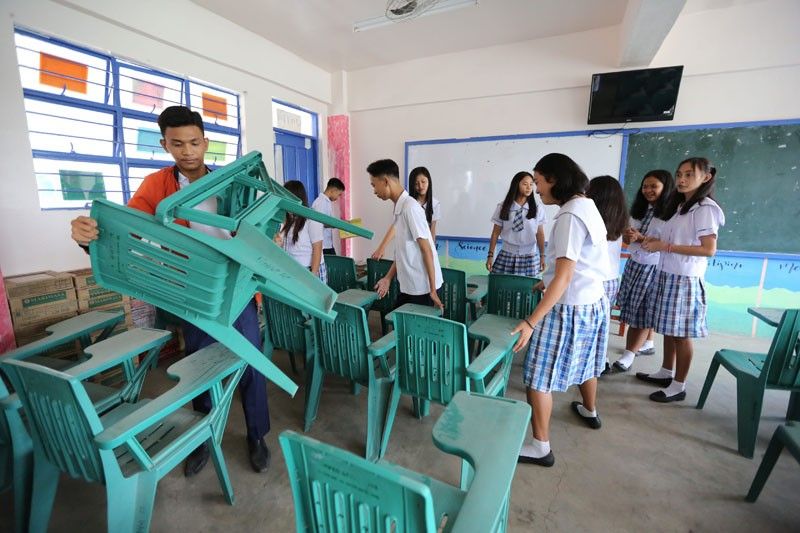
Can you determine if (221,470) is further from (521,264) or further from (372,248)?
(372,248)

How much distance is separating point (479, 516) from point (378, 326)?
314 cm

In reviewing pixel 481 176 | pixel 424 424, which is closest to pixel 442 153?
pixel 481 176

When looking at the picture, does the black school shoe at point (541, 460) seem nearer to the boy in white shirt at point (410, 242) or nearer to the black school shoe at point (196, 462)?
the boy in white shirt at point (410, 242)

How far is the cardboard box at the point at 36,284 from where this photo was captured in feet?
7.08

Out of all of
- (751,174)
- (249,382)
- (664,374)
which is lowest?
(664,374)

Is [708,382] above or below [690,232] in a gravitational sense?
below

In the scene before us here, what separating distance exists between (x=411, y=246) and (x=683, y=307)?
172 cm

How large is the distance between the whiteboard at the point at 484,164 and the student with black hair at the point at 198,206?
343cm

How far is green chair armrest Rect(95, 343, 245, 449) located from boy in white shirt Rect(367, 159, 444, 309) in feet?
3.63

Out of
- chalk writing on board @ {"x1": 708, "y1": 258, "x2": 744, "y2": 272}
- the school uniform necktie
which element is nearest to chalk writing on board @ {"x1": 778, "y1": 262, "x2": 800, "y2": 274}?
chalk writing on board @ {"x1": 708, "y1": 258, "x2": 744, "y2": 272}

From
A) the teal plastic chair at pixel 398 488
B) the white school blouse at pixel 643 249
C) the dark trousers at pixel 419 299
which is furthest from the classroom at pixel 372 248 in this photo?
the white school blouse at pixel 643 249

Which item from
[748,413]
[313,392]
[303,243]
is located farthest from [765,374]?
[303,243]

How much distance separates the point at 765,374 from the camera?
70.8 inches

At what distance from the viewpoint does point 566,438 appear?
2.01m
